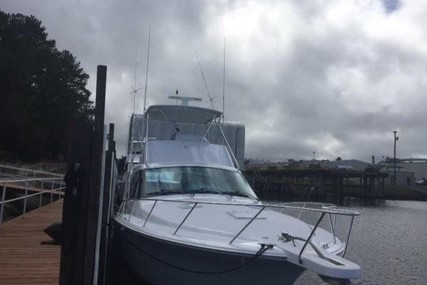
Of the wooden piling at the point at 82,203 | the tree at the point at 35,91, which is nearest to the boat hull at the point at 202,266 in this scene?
the wooden piling at the point at 82,203

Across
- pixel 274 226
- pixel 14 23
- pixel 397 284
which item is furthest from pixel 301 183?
pixel 274 226

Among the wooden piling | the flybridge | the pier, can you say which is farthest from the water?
the pier

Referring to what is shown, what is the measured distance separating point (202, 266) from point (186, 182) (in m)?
3.00

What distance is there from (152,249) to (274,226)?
1.87 m

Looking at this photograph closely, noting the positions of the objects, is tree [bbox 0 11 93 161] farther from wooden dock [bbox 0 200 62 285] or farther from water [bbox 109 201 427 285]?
wooden dock [bbox 0 200 62 285]

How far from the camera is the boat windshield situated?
9172 millimetres

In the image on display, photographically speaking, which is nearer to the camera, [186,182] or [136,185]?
[186,182]

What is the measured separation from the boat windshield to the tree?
38.0 m

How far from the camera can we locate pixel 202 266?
648 centimetres

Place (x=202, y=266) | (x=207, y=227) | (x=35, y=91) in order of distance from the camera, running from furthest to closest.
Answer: (x=35, y=91) → (x=207, y=227) → (x=202, y=266)

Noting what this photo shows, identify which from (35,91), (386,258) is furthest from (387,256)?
(35,91)

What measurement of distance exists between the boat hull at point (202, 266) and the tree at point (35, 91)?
40127 mm

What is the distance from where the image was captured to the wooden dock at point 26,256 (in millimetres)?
6742

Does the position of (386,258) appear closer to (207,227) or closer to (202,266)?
(207,227)
